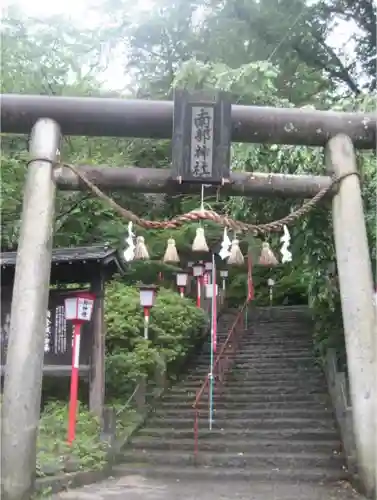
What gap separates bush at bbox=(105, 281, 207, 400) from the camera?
10977 millimetres

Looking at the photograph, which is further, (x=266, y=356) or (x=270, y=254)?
(x=266, y=356)

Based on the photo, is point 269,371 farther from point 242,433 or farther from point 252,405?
point 242,433

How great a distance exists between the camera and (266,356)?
14633 mm

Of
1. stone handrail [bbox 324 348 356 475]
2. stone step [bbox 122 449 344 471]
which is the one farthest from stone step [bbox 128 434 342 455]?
stone handrail [bbox 324 348 356 475]

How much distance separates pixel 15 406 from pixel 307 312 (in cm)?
1424

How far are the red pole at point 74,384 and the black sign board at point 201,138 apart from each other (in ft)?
11.4

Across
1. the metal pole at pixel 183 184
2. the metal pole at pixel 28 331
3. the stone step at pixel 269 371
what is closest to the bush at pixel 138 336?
Answer: the stone step at pixel 269 371

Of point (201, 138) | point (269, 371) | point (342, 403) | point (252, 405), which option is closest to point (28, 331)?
point (201, 138)

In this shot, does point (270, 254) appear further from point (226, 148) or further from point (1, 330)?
point (1, 330)

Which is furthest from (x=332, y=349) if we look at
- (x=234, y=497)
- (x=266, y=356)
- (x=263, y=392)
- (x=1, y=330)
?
(x=1, y=330)

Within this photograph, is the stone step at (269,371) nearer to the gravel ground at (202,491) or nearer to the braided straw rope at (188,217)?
the gravel ground at (202,491)

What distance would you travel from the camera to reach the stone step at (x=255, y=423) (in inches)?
402

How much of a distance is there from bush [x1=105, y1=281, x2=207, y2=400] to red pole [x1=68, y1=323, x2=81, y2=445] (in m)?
2.25

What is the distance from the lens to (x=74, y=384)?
27.3ft
